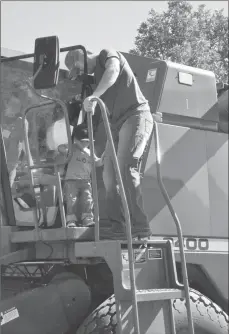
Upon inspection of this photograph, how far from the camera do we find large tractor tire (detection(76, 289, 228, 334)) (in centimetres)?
420

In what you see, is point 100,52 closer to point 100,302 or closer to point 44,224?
point 44,224

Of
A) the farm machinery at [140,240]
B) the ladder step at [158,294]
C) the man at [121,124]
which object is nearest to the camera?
the ladder step at [158,294]

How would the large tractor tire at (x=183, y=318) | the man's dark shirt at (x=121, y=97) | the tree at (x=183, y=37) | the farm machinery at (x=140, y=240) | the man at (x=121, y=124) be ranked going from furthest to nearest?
the tree at (x=183, y=37) → the man's dark shirt at (x=121, y=97) → the man at (x=121, y=124) → the large tractor tire at (x=183, y=318) → the farm machinery at (x=140, y=240)

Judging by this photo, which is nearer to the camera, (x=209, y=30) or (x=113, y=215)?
(x=113, y=215)

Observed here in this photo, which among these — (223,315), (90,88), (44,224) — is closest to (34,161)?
(44,224)

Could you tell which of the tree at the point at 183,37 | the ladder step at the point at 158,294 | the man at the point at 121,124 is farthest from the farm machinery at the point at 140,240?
the tree at the point at 183,37

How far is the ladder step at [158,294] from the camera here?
3.90 metres

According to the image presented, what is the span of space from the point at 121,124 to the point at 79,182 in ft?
1.85

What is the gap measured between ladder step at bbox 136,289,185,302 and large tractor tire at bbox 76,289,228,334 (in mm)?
301

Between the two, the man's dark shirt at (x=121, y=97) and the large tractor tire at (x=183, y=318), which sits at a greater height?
the man's dark shirt at (x=121, y=97)

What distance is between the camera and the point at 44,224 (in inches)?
174

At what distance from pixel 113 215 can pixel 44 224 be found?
556 mm

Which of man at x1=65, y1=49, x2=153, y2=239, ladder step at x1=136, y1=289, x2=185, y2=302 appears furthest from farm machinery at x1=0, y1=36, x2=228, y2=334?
man at x1=65, y1=49, x2=153, y2=239

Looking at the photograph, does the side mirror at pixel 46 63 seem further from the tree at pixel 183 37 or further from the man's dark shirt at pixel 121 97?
the tree at pixel 183 37
